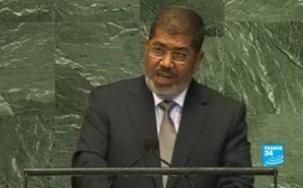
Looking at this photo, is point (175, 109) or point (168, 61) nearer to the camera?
point (168, 61)

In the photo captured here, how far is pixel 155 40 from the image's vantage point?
7.88 feet

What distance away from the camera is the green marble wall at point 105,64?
3.60 metres

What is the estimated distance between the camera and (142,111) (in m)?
2.53

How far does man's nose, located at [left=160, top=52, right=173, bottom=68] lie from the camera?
2391 mm

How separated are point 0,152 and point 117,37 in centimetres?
87

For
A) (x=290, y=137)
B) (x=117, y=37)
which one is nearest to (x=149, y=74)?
(x=117, y=37)

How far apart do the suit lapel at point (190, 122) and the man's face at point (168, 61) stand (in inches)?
3.7

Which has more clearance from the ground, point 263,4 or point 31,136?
point 263,4

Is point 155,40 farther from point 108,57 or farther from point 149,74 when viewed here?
point 108,57

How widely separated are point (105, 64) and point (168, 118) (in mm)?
1186

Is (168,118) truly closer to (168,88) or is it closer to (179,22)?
(168,88)

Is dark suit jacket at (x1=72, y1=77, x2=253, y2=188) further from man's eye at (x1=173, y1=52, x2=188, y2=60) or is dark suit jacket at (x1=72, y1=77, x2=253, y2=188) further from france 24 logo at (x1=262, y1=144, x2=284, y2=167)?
france 24 logo at (x1=262, y1=144, x2=284, y2=167)

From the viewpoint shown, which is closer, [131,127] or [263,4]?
[131,127]

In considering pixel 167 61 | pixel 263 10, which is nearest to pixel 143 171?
pixel 167 61
